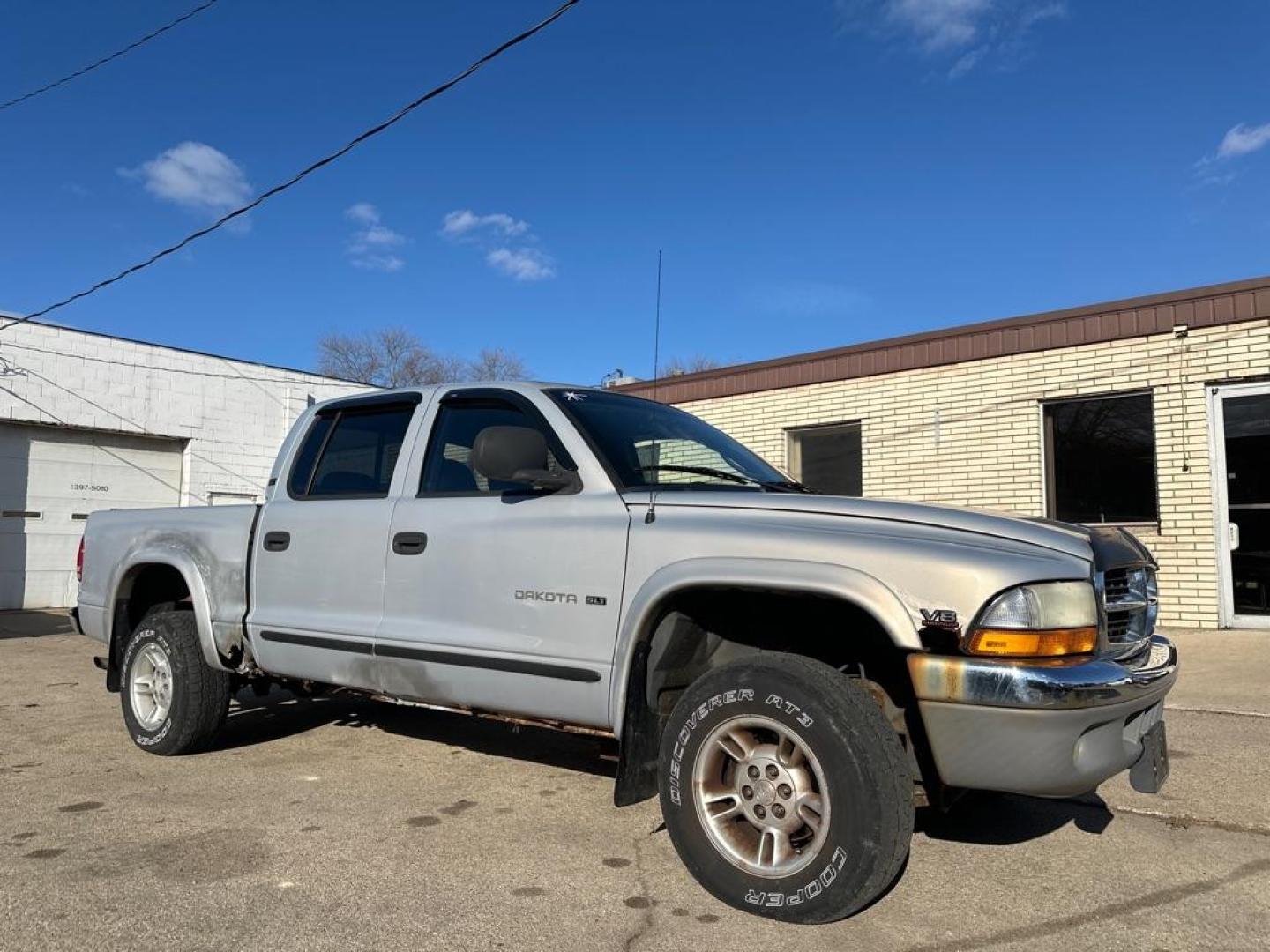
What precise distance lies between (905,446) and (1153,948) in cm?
877

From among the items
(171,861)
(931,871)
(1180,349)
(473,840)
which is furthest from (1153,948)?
(1180,349)

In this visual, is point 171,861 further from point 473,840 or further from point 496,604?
point 496,604

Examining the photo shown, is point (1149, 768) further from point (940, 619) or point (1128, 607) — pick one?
point (940, 619)

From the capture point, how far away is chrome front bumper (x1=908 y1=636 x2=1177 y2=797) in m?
2.73

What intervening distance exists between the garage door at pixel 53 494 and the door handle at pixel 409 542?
40.4ft

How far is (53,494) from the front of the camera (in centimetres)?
1479

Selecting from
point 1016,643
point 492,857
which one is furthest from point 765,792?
point 492,857

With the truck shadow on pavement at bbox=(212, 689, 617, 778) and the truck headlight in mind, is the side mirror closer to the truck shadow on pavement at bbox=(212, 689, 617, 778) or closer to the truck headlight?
the truck headlight

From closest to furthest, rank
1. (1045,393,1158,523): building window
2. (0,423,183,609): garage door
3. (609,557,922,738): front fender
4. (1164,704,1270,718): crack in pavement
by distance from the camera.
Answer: (609,557,922,738): front fender
(1164,704,1270,718): crack in pavement
(1045,393,1158,523): building window
(0,423,183,609): garage door

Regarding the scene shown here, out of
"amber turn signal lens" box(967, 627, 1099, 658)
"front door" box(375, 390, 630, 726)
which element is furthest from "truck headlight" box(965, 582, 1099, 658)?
"front door" box(375, 390, 630, 726)

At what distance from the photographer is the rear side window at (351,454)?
464cm

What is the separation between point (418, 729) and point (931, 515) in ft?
13.3

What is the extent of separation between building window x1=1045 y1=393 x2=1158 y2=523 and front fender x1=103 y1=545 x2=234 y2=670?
8.72 metres

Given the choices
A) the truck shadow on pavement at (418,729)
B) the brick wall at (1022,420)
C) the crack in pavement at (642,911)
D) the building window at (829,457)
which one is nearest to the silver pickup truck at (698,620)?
the crack in pavement at (642,911)
